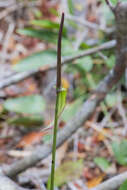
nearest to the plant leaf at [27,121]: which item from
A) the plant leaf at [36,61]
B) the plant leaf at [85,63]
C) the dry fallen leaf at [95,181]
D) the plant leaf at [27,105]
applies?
the plant leaf at [27,105]

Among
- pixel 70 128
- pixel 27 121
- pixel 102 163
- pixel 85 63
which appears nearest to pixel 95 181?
pixel 102 163

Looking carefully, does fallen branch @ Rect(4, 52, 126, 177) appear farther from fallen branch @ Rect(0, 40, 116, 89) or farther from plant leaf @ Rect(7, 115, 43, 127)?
plant leaf @ Rect(7, 115, 43, 127)

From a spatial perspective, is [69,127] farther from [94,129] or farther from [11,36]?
[11,36]

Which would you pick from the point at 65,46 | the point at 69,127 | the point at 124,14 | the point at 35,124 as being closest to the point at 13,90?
the point at 35,124

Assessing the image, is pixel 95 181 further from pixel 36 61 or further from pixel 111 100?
pixel 36 61

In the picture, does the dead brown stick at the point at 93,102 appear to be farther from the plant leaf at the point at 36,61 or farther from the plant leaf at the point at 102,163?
the plant leaf at the point at 36,61

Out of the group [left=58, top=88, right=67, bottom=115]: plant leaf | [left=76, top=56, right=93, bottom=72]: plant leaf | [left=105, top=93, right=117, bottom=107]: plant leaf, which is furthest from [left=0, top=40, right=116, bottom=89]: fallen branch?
[left=58, top=88, right=67, bottom=115]: plant leaf

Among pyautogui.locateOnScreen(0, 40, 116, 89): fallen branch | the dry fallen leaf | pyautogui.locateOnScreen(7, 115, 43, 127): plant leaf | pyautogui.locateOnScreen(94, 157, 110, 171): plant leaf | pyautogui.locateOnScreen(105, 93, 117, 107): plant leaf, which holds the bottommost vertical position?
the dry fallen leaf
